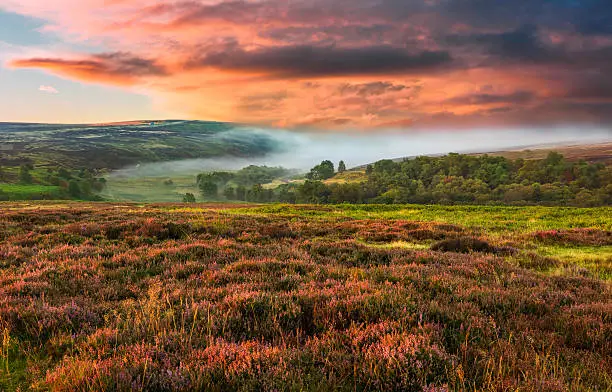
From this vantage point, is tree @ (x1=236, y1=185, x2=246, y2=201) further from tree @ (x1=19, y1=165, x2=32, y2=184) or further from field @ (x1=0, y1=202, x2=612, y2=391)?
field @ (x1=0, y1=202, x2=612, y2=391)

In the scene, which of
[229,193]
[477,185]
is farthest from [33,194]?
[477,185]

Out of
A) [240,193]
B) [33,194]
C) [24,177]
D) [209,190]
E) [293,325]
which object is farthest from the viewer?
[209,190]

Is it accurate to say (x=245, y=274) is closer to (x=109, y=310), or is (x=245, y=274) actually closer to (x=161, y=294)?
(x=161, y=294)

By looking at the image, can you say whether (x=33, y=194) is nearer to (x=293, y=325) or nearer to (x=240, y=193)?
(x=240, y=193)

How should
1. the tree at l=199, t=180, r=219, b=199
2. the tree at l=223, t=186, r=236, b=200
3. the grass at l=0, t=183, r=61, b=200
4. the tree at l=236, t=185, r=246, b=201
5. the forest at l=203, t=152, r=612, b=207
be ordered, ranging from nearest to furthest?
the forest at l=203, t=152, r=612, b=207 → the grass at l=0, t=183, r=61, b=200 → the tree at l=236, t=185, r=246, b=201 → the tree at l=223, t=186, r=236, b=200 → the tree at l=199, t=180, r=219, b=199

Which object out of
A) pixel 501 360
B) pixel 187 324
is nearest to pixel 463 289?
pixel 501 360

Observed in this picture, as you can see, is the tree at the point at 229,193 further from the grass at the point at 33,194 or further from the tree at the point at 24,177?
the tree at the point at 24,177

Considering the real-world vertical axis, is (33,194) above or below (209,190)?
below

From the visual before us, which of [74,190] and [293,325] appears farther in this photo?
[74,190]

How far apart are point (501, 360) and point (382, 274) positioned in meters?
3.86

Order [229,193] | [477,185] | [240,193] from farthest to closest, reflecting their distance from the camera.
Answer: [229,193] < [240,193] < [477,185]

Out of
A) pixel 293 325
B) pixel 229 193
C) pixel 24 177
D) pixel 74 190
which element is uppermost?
pixel 24 177

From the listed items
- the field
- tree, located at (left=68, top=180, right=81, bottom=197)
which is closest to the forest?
tree, located at (left=68, top=180, right=81, bottom=197)

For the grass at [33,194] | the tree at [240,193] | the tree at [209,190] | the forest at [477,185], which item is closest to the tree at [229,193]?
the tree at [240,193]
